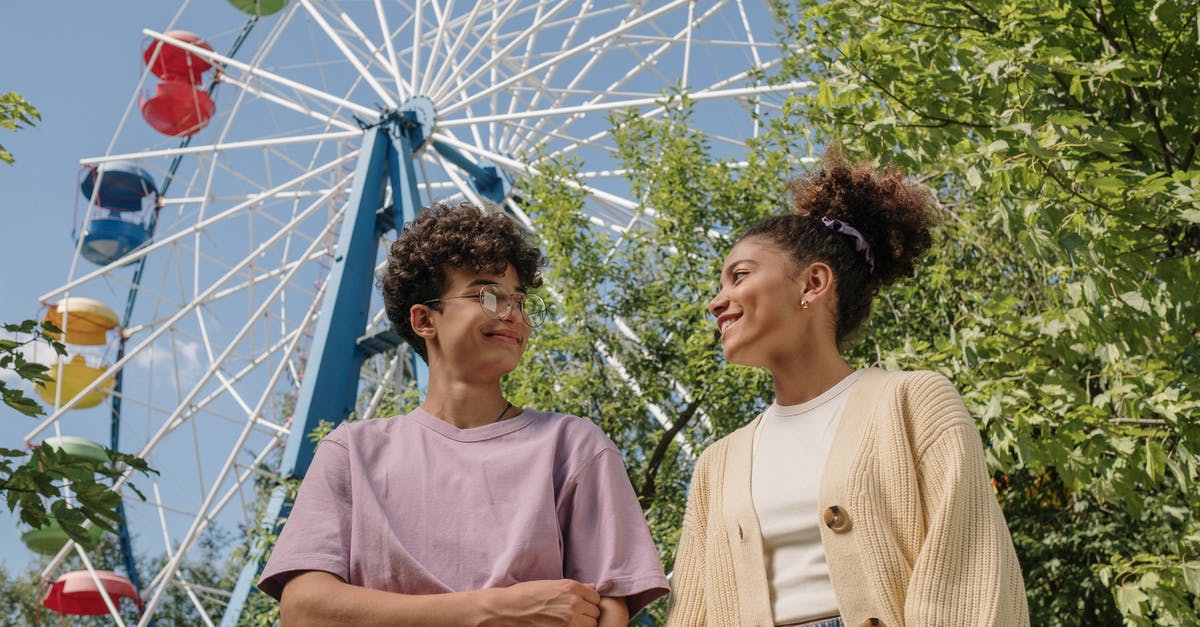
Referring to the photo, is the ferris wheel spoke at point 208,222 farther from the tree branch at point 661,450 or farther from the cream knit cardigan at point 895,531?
the cream knit cardigan at point 895,531

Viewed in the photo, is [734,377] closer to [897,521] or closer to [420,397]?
[420,397]

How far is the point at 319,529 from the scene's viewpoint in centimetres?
256

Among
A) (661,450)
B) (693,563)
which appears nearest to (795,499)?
(693,563)

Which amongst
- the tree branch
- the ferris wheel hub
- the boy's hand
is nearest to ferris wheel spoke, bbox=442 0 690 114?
the ferris wheel hub

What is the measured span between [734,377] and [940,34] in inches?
176

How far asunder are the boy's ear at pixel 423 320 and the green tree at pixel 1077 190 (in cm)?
252

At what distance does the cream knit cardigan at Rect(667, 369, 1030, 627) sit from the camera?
258cm

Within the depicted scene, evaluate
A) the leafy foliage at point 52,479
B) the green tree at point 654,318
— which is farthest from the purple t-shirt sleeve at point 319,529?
the green tree at point 654,318

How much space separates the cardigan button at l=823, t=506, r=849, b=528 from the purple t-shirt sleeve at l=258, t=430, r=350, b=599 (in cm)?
95

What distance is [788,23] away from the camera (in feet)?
39.1

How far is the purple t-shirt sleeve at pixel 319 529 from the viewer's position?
2506mm

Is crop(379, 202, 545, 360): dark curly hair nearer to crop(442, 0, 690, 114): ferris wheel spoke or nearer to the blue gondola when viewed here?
crop(442, 0, 690, 114): ferris wheel spoke

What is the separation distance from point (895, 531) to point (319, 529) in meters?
1.13

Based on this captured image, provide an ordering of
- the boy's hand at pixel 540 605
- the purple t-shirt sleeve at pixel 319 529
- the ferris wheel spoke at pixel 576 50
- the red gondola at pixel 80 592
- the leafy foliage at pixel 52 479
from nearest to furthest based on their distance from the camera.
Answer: the boy's hand at pixel 540 605, the purple t-shirt sleeve at pixel 319 529, the leafy foliage at pixel 52 479, the ferris wheel spoke at pixel 576 50, the red gondola at pixel 80 592
